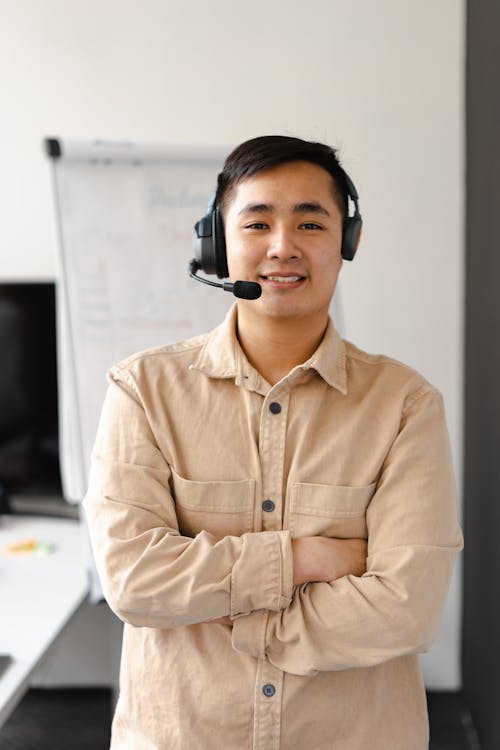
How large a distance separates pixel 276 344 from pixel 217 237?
234 millimetres

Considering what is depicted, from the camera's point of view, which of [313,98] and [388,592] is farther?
[313,98]

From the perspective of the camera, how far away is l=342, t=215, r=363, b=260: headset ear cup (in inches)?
48.4

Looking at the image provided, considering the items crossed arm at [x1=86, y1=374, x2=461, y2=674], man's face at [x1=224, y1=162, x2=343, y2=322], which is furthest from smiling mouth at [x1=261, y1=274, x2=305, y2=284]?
crossed arm at [x1=86, y1=374, x2=461, y2=674]

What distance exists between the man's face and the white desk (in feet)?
3.31

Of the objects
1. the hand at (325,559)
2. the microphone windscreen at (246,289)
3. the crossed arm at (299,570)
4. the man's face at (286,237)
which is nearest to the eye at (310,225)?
the man's face at (286,237)

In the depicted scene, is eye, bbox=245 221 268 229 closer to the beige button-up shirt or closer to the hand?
the beige button-up shirt

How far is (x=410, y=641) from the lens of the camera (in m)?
1.11

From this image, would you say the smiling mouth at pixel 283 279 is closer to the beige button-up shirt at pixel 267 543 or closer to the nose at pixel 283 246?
the nose at pixel 283 246

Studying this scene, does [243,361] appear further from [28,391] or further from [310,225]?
[28,391]

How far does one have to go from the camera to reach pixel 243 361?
1243 mm

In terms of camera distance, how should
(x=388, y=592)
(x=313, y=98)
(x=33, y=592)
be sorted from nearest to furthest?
(x=388, y=592) → (x=33, y=592) → (x=313, y=98)

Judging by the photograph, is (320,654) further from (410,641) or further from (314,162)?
(314,162)

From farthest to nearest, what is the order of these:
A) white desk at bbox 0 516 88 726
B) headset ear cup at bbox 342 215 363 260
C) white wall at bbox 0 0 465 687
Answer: white wall at bbox 0 0 465 687
white desk at bbox 0 516 88 726
headset ear cup at bbox 342 215 363 260

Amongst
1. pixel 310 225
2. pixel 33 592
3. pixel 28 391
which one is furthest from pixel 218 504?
pixel 28 391
